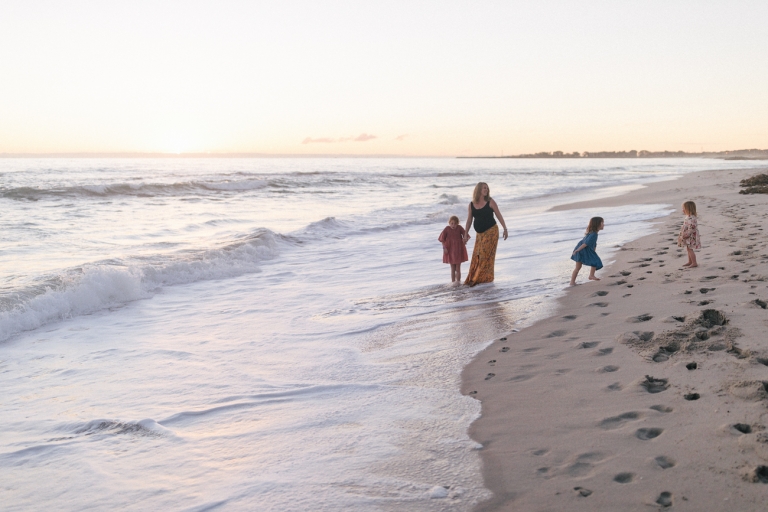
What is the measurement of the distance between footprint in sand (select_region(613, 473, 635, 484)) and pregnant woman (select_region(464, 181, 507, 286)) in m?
5.22

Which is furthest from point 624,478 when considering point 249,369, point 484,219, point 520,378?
point 484,219

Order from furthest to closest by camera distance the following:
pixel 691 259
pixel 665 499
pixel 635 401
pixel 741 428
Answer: pixel 691 259 → pixel 635 401 → pixel 741 428 → pixel 665 499

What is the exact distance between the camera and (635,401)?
3.45 m

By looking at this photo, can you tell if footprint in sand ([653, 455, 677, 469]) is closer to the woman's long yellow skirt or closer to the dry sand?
the dry sand

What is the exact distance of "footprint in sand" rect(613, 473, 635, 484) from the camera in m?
2.66

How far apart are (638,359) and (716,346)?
0.57m

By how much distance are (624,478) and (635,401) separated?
2.91 ft

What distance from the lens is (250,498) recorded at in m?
2.86

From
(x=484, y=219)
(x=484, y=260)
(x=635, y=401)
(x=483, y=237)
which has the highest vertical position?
(x=484, y=219)

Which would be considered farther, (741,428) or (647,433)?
(647,433)

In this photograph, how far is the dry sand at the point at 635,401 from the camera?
2.60 m

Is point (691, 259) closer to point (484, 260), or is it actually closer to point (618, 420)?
point (484, 260)

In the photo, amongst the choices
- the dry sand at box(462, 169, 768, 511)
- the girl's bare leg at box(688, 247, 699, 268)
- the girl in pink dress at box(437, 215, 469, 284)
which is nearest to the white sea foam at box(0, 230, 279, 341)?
the girl in pink dress at box(437, 215, 469, 284)

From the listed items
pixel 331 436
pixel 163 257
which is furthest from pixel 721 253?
pixel 163 257
